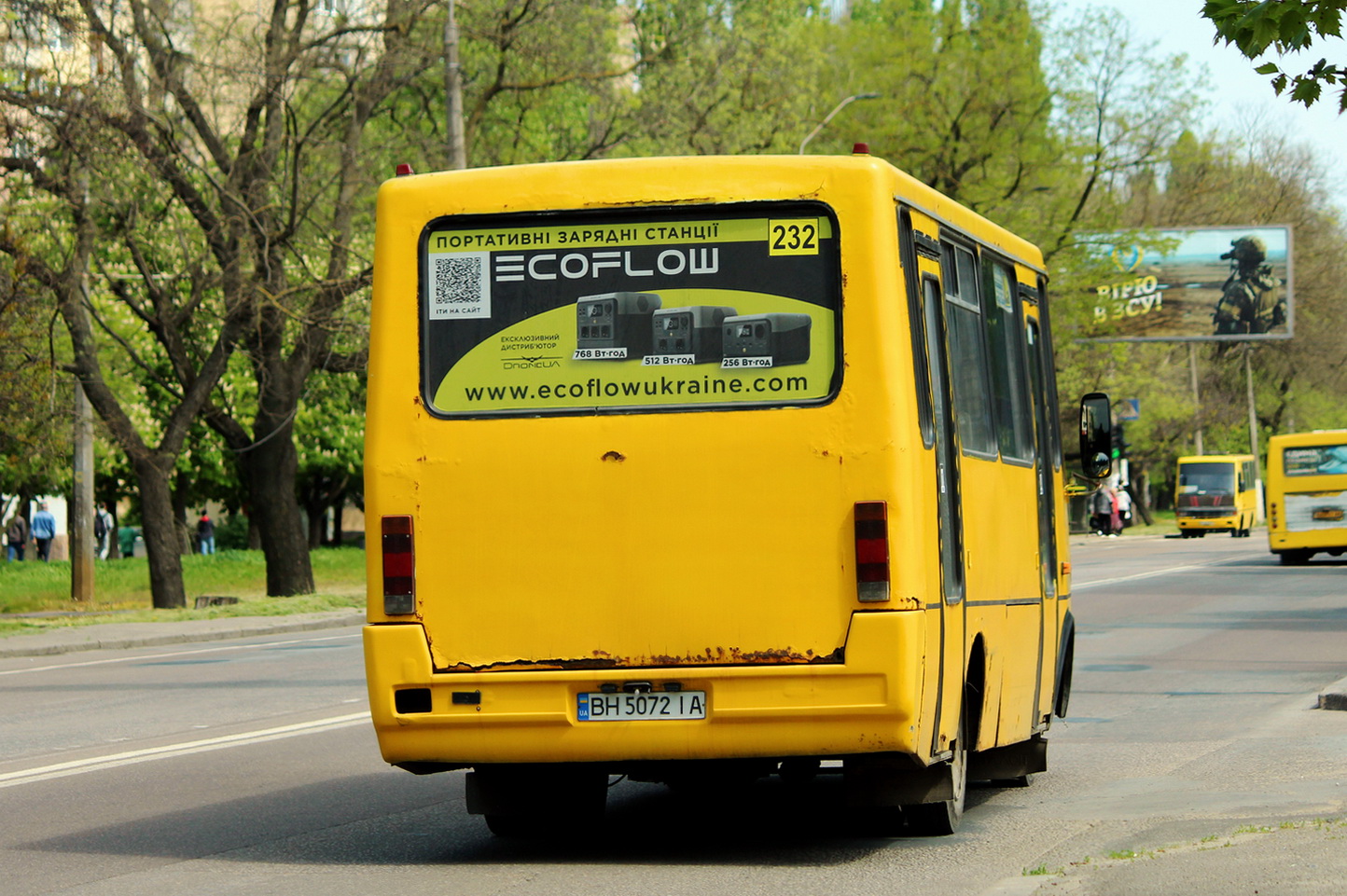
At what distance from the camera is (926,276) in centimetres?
801

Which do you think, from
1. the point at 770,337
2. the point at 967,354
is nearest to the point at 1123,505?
the point at 967,354

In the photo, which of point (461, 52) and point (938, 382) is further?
point (461, 52)

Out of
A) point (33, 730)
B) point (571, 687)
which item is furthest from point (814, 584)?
point (33, 730)

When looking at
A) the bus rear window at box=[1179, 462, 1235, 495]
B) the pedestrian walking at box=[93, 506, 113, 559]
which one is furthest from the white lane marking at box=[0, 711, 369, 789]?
the bus rear window at box=[1179, 462, 1235, 495]

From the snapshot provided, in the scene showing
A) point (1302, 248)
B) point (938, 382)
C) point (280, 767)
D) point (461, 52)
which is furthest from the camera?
point (1302, 248)

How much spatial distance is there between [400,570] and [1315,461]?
33.3 m

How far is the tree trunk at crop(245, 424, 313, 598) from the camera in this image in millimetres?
32500

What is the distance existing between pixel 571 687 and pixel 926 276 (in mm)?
2235

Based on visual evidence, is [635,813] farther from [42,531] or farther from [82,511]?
[42,531]

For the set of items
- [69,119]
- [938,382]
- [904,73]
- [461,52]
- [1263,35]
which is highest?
[904,73]

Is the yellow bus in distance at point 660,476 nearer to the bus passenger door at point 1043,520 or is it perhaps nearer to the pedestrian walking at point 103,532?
the bus passenger door at point 1043,520

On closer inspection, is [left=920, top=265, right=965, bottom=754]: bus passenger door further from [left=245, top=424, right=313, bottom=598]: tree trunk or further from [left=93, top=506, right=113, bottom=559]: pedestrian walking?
[left=93, top=506, right=113, bottom=559]: pedestrian walking

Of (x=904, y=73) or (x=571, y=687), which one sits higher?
(x=904, y=73)

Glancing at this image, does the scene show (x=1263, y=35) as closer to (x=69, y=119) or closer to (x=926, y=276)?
(x=926, y=276)
